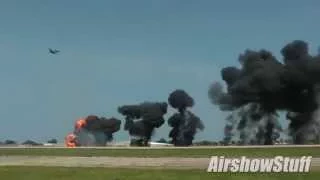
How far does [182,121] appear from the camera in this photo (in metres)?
123

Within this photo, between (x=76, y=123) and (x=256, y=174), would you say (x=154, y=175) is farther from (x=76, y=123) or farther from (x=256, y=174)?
(x=76, y=123)

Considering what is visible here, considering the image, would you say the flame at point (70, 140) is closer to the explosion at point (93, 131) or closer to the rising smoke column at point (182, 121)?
the explosion at point (93, 131)

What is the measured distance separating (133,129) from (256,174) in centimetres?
10508

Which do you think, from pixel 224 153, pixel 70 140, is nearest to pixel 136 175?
pixel 224 153

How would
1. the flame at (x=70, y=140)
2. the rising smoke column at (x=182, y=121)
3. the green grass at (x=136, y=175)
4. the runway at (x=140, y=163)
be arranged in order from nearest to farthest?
the green grass at (x=136, y=175), the runway at (x=140, y=163), the flame at (x=70, y=140), the rising smoke column at (x=182, y=121)

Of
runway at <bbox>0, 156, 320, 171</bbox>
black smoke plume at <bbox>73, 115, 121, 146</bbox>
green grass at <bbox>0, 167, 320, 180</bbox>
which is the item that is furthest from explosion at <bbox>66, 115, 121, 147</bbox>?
green grass at <bbox>0, 167, 320, 180</bbox>

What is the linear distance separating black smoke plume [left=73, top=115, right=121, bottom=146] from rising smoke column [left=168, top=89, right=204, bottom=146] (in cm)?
1206

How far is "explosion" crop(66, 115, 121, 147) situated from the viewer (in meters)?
93.3

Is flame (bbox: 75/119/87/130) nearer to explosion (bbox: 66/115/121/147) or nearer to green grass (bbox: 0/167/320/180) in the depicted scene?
explosion (bbox: 66/115/121/147)

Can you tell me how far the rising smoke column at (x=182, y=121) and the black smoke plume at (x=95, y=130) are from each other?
12.1m

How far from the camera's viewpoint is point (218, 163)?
88.6 feet

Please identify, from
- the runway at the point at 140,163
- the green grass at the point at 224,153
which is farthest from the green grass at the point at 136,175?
the green grass at the point at 224,153

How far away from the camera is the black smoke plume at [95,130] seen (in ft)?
318

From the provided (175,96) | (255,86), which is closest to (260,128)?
(255,86)
